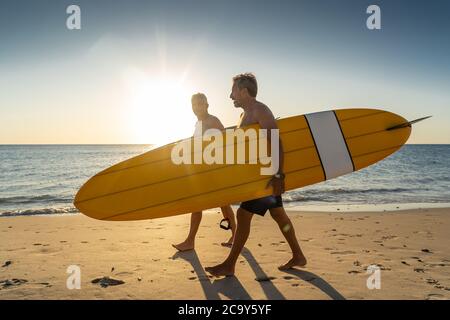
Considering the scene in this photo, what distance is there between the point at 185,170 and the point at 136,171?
22.1 inches

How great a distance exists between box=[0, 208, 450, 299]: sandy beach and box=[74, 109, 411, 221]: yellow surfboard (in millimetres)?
584

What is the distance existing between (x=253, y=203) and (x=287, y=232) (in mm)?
456

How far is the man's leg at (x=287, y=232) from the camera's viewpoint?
3.40 m

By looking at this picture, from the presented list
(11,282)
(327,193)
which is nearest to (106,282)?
(11,282)

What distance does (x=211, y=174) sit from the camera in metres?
4.08

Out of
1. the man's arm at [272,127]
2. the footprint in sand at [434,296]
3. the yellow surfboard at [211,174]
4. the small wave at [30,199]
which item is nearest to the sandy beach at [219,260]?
the footprint in sand at [434,296]

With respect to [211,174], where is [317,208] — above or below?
below

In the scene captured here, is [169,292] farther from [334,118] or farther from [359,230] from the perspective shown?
[359,230]

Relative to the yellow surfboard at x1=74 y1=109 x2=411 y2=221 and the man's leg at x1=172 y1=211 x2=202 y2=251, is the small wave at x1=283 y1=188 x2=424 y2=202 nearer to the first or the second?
the yellow surfboard at x1=74 y1=109 x2=411 y2=221

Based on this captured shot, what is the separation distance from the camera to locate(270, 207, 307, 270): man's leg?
3.40 metres

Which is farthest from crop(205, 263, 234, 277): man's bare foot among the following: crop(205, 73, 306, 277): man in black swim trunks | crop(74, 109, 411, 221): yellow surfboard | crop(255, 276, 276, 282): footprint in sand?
crop(74, 109, 411, 221): yellow surfboard

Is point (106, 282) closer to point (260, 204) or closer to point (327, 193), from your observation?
point (260, 204)

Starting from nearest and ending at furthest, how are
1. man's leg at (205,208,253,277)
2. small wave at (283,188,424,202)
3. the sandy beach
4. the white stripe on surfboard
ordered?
the sandy beach → man's leg at (205,208,253,277) → the white stripe on surfboard → small wave at (283,188,424,202)

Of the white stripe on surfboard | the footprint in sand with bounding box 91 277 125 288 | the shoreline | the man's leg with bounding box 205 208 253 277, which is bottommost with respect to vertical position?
the shoreline
